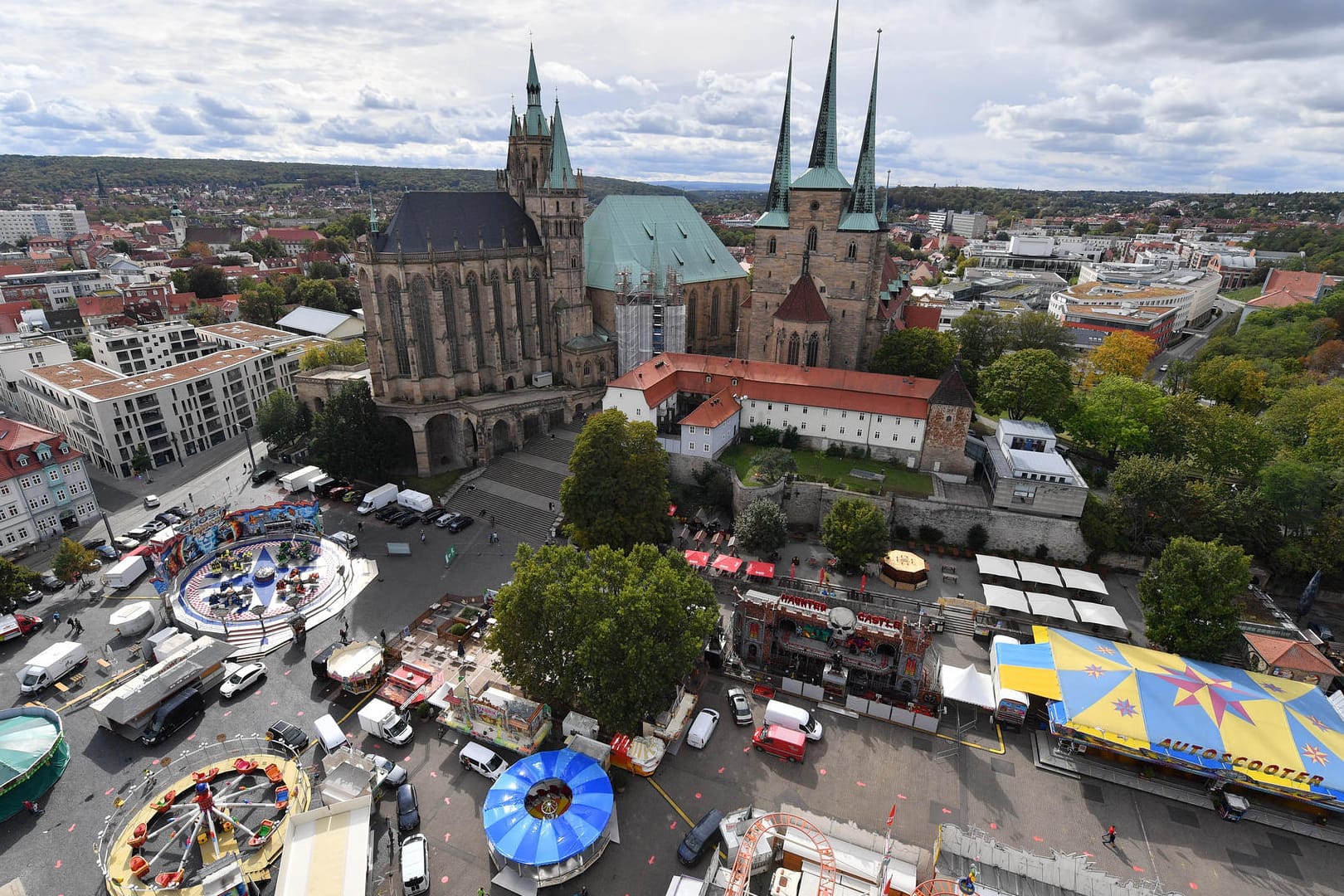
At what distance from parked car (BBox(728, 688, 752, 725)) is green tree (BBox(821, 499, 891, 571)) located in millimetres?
13907

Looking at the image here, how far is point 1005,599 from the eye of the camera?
40.8 meters

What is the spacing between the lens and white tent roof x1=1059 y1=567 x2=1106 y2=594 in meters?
42.1

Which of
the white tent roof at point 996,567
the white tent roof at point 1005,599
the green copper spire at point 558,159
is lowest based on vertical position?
the white tent roof at point 1005,599

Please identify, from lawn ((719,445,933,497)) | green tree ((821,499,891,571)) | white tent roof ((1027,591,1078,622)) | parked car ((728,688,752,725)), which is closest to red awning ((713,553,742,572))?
green tree ((821,499,891,571))

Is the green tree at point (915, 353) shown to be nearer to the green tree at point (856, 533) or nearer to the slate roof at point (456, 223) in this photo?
the green tree at point (856, 533)

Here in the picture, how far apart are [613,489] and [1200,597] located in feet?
113

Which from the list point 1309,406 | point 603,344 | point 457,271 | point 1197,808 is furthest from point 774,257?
point 1197,808

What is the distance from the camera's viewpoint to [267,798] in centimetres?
2861

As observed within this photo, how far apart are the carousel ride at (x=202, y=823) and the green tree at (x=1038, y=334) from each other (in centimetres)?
7382

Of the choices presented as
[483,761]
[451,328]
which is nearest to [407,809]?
[483,761]

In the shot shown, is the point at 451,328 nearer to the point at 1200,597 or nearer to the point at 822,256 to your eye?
the point at 822,256

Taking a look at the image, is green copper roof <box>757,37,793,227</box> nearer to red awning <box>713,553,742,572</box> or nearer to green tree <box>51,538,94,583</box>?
red awning <box>713,553,742,572</box>

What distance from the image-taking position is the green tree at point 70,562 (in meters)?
42.2

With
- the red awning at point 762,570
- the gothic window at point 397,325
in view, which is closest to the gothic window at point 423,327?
the gothic window at point 397,325
